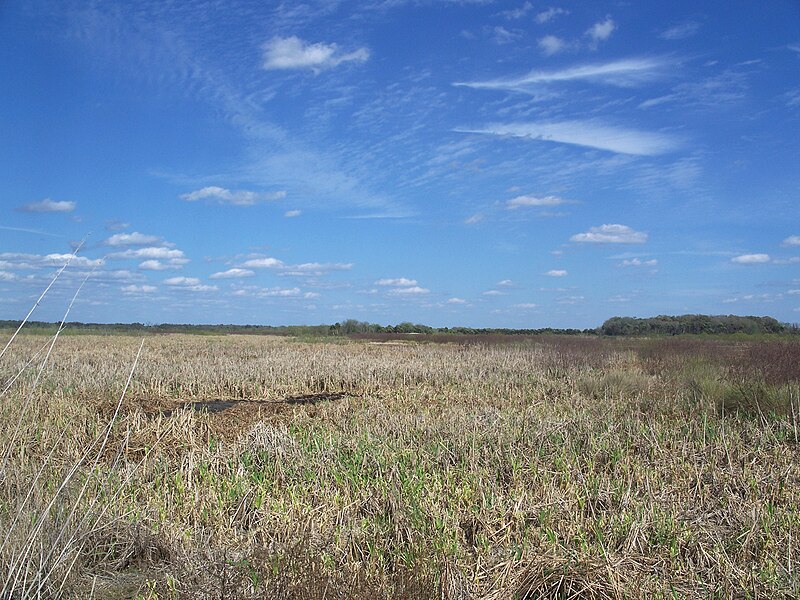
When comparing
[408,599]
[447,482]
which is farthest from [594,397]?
[408,599]

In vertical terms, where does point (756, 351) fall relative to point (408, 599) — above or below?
above

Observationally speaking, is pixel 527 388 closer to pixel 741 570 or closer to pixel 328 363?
pixel 328 363

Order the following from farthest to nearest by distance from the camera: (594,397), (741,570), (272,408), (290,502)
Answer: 1. (594,397)
2. (272,408)
3. (290,502)
4. (741,570)

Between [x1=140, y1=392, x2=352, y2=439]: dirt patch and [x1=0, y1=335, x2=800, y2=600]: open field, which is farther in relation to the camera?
[x1=140, y1=392, x2=352, y2=439]: dirt patch

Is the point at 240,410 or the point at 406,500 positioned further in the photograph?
the point at 240,410

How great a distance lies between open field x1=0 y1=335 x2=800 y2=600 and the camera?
362 centimetres

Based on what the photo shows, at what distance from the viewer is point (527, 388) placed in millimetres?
13695

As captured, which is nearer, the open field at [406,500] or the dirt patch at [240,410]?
the open field at [406,500]

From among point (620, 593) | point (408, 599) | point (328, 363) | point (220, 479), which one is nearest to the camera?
point (408, 599)

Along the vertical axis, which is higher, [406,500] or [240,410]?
[240,410]

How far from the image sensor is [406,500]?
5254 mm

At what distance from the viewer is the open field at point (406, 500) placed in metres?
3.62

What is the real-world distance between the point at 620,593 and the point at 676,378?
38.0ft

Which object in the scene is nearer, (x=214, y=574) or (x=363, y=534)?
(x=214, y=574)
